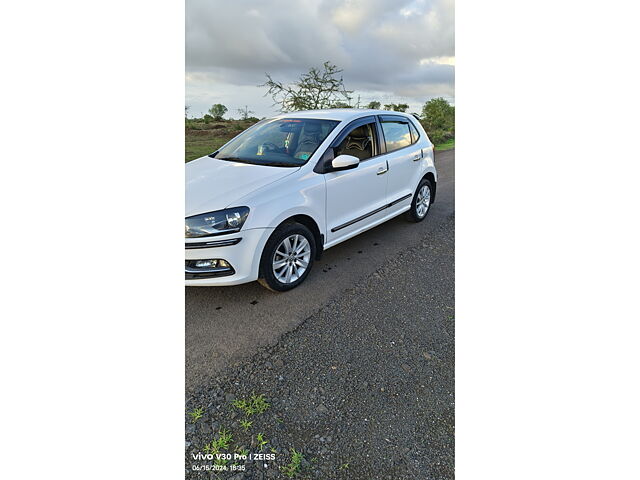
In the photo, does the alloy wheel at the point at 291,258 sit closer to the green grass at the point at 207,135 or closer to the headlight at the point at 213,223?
the headlight at the point at 213,223

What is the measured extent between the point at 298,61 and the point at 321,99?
66 cm

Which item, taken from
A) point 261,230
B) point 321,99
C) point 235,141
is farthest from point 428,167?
point 261,230

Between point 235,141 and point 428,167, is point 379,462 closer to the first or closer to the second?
point 235,141

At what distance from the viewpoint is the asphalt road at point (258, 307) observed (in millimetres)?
2177

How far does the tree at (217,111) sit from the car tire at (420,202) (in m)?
2.17

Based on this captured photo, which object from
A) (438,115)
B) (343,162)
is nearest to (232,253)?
(343,162)

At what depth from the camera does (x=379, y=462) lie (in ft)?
5.20

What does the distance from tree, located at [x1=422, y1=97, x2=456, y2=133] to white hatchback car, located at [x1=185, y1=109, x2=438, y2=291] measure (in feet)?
0.97

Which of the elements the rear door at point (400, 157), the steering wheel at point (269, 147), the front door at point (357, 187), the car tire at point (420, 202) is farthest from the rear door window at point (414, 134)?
the steering wheel at point (269, 147)

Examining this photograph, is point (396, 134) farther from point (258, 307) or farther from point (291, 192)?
point (258, 307)

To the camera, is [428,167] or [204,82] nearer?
[204,82]

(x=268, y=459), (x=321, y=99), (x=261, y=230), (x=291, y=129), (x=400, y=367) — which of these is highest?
(x=321, y=99)

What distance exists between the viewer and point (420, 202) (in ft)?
13.8
